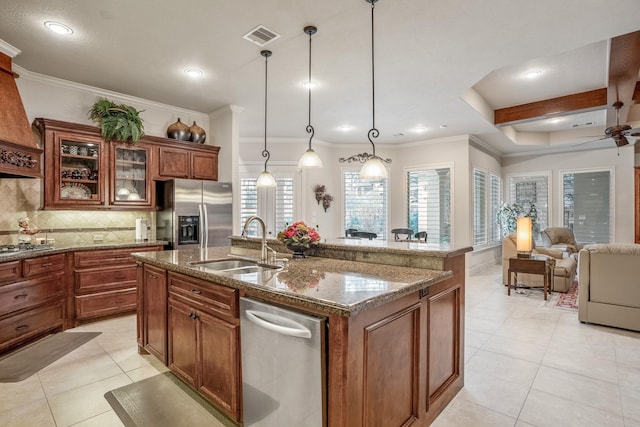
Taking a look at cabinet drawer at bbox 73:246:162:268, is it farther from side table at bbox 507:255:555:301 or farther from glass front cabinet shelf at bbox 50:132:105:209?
side table at bbox 507:255:555:301

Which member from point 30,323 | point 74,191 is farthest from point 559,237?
point 30,323

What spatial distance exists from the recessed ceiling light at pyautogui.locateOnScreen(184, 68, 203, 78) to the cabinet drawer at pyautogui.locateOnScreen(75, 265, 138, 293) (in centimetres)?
242

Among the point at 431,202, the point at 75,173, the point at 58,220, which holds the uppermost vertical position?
the point at 75,173

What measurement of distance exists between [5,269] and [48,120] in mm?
1662

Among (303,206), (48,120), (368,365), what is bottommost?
(368,365)

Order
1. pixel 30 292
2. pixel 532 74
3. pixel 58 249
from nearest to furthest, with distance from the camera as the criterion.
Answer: pixel 30 292 → pixel 58 249 → pixel 532 74

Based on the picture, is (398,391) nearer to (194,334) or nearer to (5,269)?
(194,334)

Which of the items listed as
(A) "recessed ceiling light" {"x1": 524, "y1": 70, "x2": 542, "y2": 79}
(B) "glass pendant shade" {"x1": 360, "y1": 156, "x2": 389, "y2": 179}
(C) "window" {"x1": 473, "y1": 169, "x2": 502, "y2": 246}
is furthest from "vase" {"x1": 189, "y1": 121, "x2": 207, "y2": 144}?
(C) "window" {"x1": 473, "y1": 169, "x2": 502, "y2": 246}

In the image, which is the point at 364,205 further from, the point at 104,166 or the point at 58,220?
the point at 58,220

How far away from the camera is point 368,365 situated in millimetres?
1572

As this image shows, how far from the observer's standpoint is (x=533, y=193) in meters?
8.48

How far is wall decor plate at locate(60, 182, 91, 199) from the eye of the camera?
3.88m

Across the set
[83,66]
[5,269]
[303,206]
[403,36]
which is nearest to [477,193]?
[303,206]

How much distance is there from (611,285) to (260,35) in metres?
4.50
